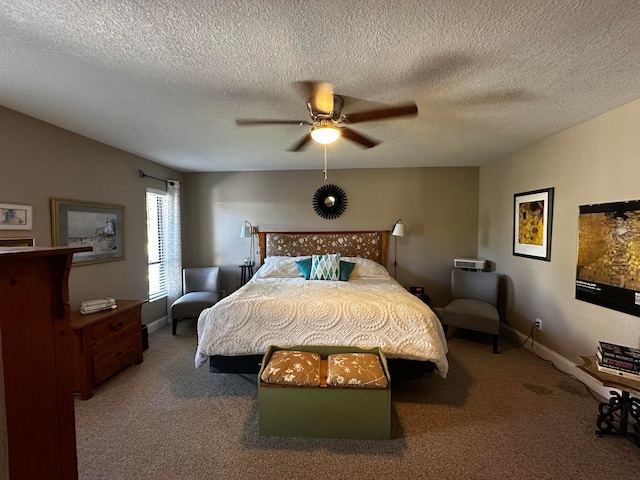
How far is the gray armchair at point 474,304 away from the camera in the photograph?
327 centimetres

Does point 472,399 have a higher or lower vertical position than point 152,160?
lower

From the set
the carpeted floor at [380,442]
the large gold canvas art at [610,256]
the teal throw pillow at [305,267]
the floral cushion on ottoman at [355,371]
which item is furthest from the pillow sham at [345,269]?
the large gold canvas art at [610,256]

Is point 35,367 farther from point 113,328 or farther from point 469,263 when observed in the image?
point 469,263

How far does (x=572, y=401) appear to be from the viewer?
92.9 inches

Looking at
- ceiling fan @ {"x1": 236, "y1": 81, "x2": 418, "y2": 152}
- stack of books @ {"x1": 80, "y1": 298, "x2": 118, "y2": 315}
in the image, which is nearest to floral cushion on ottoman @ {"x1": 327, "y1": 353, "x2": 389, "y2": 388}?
ceiling fan @ {"x1": 236, "y1": 81, "x2": 418, "y2": 152}

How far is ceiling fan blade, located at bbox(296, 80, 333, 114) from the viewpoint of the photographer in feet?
6.31

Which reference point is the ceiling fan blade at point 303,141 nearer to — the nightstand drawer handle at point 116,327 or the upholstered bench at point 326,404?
the upholstered bench at point 326,404

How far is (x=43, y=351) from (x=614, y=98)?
3.58 metres

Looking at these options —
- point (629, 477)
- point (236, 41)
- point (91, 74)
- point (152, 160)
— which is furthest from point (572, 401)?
point (152, 160)

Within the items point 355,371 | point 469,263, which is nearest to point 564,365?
point 469,263

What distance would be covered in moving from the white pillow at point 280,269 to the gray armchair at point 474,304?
2.03 meters

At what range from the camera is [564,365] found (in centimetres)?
282

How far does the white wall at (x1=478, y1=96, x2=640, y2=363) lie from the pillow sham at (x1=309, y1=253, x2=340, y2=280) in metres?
2.29

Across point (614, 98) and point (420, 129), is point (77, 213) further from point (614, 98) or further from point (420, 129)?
point (614, 98)
